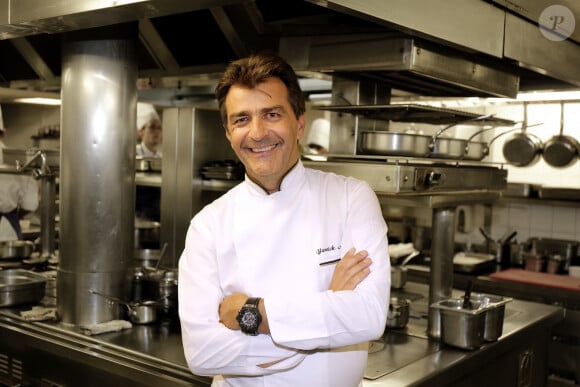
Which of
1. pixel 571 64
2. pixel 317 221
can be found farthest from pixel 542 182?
pixel 317 221

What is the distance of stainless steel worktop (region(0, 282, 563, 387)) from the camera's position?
87.1 inches

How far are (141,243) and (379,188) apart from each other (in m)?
2.10

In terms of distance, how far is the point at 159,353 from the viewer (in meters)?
2.35

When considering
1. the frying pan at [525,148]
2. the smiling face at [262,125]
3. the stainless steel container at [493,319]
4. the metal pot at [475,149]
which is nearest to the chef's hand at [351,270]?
the smiling face at [262,125]

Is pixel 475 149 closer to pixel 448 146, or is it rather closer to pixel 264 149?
pixel 448 146

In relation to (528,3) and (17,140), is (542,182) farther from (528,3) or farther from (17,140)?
(17,140)

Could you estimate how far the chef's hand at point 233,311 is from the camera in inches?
69.3

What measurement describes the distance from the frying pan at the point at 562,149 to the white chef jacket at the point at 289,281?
367 cm

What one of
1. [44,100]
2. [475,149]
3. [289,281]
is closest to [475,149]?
[475,149]

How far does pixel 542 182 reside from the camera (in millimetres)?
5262

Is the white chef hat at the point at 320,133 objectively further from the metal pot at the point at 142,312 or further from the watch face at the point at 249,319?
the watch face at the point at 249,319

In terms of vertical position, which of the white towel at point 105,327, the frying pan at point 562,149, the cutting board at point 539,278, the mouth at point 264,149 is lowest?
the cutting board at point 539,278

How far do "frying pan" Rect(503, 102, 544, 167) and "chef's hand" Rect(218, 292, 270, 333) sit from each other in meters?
4.03

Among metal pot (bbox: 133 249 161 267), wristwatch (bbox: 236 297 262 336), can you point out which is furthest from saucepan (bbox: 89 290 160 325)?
wristwatch (bbox: 236 297 262 336)
